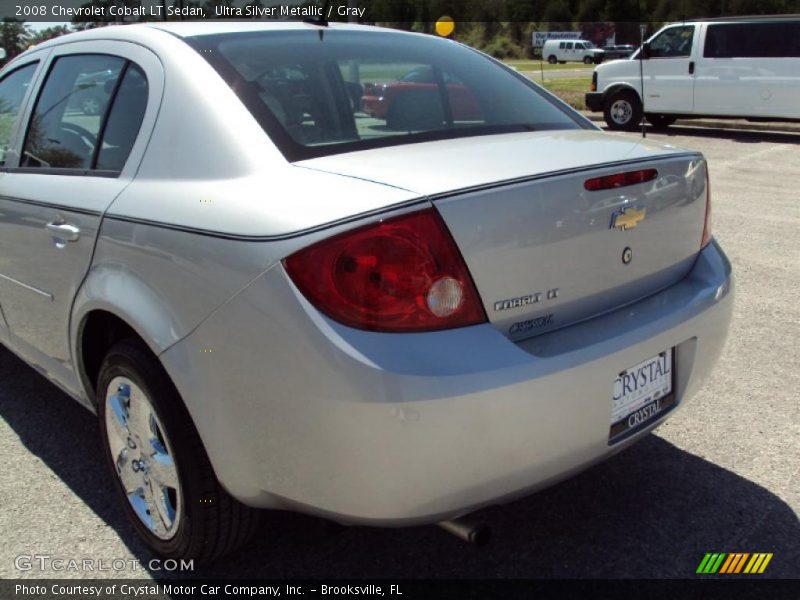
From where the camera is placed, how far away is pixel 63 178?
290 cm

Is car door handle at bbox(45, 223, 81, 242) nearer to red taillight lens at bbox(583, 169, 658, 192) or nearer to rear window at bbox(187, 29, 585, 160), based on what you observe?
rear window at bbox(187, 29, 585, 160)

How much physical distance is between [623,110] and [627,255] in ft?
47.8

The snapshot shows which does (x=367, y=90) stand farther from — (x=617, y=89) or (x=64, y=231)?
(x=617, y=89)

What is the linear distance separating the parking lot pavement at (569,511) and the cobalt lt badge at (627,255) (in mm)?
951

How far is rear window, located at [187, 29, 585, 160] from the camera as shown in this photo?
2441mm

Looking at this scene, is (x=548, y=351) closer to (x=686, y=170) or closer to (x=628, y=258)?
(x=628, y=258)

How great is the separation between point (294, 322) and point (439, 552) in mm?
1126

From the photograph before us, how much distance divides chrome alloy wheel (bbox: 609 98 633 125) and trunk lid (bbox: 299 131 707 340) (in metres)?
14.1

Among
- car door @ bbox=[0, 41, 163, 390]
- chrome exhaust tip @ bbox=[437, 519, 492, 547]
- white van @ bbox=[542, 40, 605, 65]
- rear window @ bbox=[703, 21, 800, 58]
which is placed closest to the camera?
chrome exhaust tip @ bbox=[437, 519, 492, 547]

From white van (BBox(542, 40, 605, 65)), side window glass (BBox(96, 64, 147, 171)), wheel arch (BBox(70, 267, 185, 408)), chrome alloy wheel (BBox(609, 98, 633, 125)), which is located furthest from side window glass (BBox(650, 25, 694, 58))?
white van (BBox(542, 40, 605, 65))

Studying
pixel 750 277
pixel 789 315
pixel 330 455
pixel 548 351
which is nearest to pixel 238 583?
pixel 330 455

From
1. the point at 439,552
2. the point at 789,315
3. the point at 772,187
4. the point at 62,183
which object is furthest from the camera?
the point at 772,187

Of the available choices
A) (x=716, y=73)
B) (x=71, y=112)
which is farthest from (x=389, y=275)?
(x=716, y=73)

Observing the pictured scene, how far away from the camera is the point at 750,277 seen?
5.68 meters
